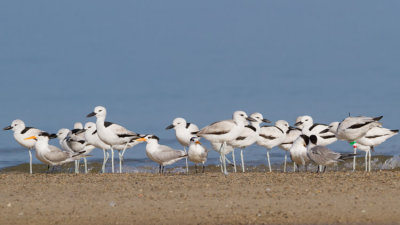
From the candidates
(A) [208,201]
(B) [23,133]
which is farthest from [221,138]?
(B) [23,133]

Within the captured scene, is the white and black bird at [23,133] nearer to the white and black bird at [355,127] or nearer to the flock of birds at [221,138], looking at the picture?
the flock of birds at [221,138]

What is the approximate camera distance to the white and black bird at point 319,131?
21609 millimetres

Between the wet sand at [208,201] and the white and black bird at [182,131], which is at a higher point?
the white and black bird at [182,131]

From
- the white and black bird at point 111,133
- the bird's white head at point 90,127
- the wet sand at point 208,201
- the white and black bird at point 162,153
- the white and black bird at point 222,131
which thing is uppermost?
the bird's white head at point 90,127

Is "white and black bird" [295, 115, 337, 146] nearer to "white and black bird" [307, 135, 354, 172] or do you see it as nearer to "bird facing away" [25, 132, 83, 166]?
"white and black bird" [307, 135, 354, 172]

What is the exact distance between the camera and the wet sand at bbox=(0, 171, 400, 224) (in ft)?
36.2

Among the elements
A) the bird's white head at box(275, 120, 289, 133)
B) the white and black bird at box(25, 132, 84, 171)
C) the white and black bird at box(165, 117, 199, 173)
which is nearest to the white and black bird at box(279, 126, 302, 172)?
the bird's white head at box(275, 120, 289, 133)

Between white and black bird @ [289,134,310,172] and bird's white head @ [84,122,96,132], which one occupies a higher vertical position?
bird's white head @ [84,122,96,132]

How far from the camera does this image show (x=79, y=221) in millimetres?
11086

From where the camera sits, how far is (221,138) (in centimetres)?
1812

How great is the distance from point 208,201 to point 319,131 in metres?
10.4

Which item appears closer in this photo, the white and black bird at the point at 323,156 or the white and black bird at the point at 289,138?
the white and black bird at the point at 323,156

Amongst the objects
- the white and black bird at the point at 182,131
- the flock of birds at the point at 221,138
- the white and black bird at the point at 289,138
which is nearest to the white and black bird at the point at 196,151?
the flock of birds at the point at 221,138

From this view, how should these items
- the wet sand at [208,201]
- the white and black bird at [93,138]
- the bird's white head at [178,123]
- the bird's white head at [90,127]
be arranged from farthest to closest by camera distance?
1. the bird's white head at [90,127]
2. the white and black bird at [93,138]
3. the bird's white head at [178,123]
4. the wet sand at [208,201]
